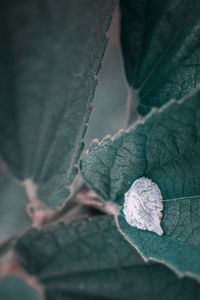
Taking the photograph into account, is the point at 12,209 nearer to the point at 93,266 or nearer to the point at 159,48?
the point at 93,266

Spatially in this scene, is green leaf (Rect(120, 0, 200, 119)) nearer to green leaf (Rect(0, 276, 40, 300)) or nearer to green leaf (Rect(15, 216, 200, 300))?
green leaf (Rect(15, 216, 200, 300))

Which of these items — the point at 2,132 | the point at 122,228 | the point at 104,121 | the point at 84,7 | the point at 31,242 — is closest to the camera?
the point at 84,7

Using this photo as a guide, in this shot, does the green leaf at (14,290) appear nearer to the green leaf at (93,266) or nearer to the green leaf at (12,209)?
the green leaf at (93,266)

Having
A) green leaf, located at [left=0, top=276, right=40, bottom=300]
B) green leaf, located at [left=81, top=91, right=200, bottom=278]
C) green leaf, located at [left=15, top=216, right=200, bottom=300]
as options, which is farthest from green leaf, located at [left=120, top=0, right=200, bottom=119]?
green leaf, located at [left=0, top=276, right=40, bottom=300]

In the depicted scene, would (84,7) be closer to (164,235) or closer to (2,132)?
(2,132)

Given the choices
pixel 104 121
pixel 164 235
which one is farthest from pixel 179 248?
pixel 104 121

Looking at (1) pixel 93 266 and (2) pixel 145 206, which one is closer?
(2) pixel 145 206

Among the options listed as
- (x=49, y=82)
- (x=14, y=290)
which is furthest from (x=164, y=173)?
(x=14, y=290)
